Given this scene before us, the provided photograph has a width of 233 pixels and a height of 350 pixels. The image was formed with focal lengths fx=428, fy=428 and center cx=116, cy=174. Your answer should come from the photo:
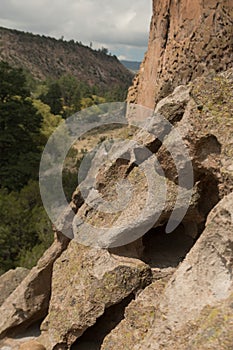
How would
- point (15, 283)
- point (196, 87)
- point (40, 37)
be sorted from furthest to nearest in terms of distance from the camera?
1. point (40, 37)
2. point (15, 283)
3. point (196, 87)

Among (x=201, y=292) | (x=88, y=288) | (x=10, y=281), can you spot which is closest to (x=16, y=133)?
(x=10, y=281)

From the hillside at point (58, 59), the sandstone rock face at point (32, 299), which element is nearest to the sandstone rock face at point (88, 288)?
the sandstone rock face at point (32, 299)

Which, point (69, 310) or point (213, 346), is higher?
point (213, 346)

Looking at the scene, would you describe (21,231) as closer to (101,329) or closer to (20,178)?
(20,178)

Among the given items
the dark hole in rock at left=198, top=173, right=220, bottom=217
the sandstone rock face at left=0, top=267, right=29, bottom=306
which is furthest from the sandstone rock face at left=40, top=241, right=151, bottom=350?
the sandstone rock face at left=0, top=267, right=29, bottom=306

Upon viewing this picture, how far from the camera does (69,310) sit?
707cm

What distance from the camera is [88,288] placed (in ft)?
22.5

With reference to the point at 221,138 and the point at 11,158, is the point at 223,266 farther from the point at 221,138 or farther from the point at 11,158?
the point at 11,158

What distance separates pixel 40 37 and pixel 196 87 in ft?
560

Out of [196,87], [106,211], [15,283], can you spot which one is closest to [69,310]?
[106,211]

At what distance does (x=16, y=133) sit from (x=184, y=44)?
1759cm

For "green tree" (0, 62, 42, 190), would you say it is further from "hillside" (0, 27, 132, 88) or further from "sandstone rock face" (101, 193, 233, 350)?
"hillside" (0, 27, 132, 88)

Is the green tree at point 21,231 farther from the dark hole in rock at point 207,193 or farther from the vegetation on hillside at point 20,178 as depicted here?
the dark hole in rock at point 207,193

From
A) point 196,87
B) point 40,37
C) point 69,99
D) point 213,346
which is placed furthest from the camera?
point 40,37
